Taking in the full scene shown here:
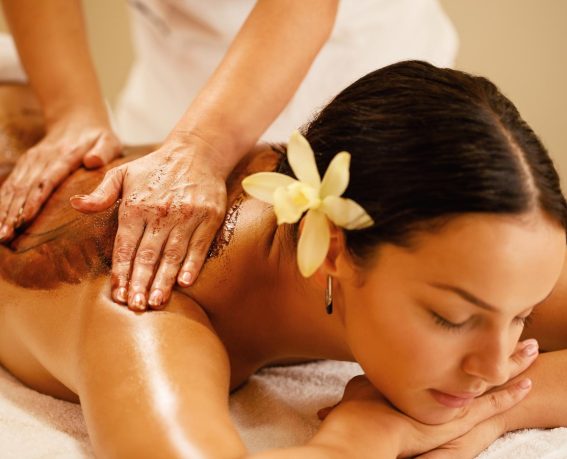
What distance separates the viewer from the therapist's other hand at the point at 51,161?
1340 millimetres

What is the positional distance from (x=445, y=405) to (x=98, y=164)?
0.79 metres

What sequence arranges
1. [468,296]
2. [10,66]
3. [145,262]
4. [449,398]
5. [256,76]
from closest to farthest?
[468,296], [449,398], [145,262], [256,76], [10,66]

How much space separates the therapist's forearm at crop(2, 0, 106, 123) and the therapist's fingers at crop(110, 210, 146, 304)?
52cm

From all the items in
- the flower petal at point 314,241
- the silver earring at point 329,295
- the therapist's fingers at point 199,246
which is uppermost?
the flower petal at point 314,241

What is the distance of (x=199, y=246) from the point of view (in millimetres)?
1134

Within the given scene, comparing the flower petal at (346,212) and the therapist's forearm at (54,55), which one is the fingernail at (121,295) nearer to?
the flower petal at (346,212)

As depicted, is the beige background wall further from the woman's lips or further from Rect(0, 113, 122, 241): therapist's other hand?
the woman's lips

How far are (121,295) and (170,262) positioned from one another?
9 cm

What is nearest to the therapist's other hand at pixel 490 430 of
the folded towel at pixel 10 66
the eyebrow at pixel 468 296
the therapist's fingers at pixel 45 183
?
the eyebrow at pixel 468 296

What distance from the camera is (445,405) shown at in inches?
39.5

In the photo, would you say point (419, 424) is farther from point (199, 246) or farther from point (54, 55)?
point (54, 55)

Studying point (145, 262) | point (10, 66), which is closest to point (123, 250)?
point (145, 262)

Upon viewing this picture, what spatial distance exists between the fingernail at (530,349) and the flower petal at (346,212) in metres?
0.39

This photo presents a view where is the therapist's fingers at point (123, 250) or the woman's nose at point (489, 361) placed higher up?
the woman's nose at point (489, 361)
